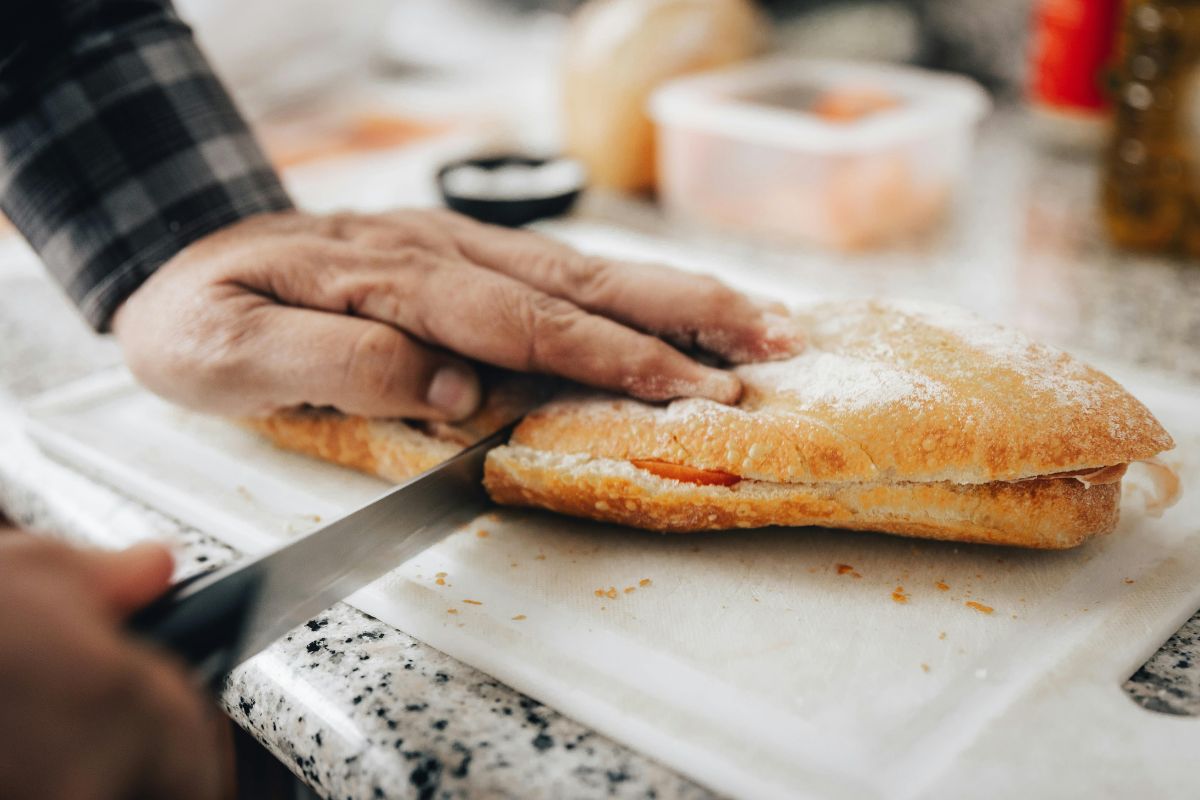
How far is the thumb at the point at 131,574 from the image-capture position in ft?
1.46

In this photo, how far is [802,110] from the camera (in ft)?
5.30

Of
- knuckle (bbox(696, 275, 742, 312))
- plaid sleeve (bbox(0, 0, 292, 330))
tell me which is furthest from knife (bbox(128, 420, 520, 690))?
plaid sleeve (bbox(0, 0, 292, 330))

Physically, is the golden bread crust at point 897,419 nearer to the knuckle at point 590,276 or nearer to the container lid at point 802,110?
the knuckle at point 590,276

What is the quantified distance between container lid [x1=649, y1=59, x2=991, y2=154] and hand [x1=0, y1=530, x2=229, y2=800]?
4.10 ft

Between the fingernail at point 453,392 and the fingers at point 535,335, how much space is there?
2 cm

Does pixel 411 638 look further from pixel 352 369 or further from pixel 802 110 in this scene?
pixel 802 110

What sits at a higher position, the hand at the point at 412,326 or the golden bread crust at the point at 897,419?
the hand at the point at 412,326

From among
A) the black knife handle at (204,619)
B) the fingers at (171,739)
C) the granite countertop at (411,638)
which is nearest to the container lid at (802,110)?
the granite countertop at (411,638)

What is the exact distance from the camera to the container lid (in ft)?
4.71

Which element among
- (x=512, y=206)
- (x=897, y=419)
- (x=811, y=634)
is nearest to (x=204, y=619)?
(x=811, y=634)

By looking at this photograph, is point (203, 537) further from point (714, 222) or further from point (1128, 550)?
point (714, 222)

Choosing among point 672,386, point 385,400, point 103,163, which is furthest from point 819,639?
point 103,163

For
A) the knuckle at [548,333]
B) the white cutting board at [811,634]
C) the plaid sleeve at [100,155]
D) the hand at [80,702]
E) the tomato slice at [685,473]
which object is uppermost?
the plaid sleeve at [100,155]

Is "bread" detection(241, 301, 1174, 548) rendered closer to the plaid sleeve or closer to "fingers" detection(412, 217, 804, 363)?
"fingers" detection(412, 217, 804, 363)
